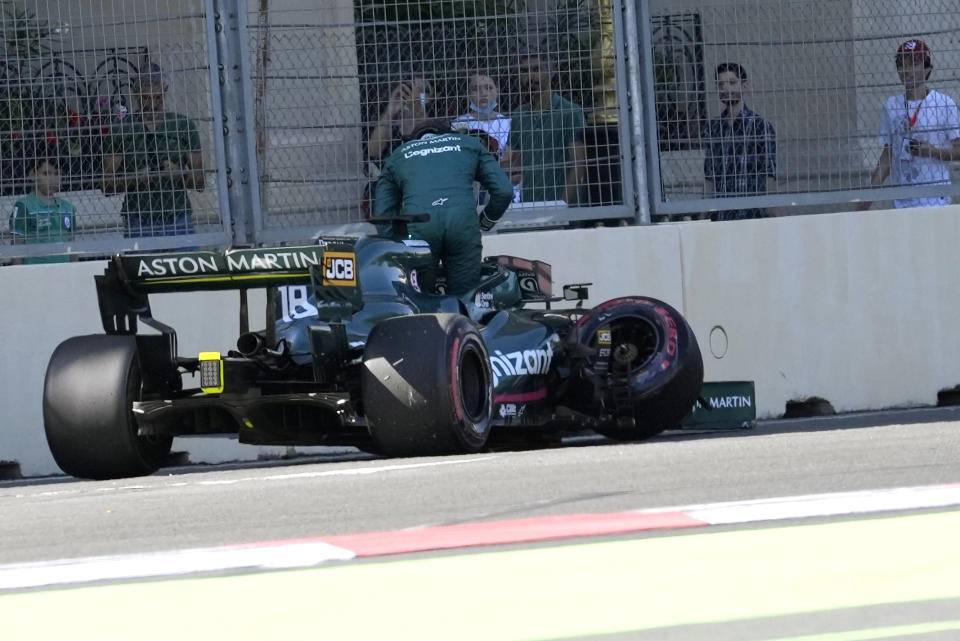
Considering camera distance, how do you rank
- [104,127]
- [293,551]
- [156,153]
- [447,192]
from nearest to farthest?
[293,551], [447,192], [104,127], [156,153]

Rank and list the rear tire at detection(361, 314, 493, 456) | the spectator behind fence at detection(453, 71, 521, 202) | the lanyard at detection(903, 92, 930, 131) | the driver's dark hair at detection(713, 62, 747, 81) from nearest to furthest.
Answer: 1. the rear tire at detection(361, 314, 493, 456)
2. the spectator behind fence at detection(453, 71, 521, 202)
3. the driver's dark hair at detection(713, 62, 747, 81)
4. the lanyard at detection(903, 92, 930, 131)

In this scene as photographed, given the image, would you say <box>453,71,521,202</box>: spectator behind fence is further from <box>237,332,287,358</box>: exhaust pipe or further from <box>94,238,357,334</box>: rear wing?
<box>94,238,357,334</box>: rear wing

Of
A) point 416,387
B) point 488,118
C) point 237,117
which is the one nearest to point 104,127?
point 237,117

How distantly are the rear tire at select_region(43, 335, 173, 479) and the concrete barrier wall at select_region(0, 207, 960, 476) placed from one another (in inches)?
86.4

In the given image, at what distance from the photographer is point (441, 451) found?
7.46 metres

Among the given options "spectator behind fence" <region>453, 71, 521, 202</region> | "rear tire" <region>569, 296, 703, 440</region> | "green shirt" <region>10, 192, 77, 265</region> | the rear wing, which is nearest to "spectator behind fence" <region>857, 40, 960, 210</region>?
"spectator behind fence" <region>453, 71, 521, 202</region>

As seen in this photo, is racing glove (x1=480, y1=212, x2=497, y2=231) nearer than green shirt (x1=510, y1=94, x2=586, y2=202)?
Yes

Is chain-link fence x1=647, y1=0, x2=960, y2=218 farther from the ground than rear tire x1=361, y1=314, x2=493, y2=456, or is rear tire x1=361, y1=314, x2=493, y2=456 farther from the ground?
chain-link fence x1=647, y1=0, x2=960, y2=218

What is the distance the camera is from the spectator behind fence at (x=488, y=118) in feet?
33.2

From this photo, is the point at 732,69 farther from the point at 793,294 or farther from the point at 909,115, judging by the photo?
the point at 793,294

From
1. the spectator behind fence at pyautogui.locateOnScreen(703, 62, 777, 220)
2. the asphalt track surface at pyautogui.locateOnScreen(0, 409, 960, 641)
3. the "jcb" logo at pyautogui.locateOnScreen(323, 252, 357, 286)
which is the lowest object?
the asphalt track surface at pyautogui.locateOnScreen(0, 409, 960, 641)

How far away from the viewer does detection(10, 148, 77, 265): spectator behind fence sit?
32.2 ft

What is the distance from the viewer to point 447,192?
9203mm

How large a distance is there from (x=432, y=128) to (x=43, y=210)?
2.36m
